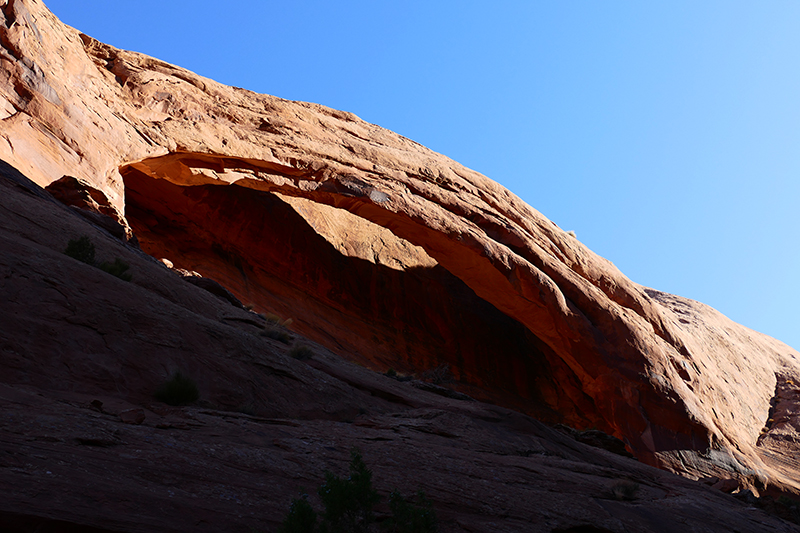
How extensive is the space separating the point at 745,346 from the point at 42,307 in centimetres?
3231

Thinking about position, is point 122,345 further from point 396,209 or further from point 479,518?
point 396,209

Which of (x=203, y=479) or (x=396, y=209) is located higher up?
(x=396, y=209)

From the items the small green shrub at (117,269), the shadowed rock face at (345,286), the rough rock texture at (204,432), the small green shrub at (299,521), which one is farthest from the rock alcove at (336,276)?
the small green shrub at (299,521)

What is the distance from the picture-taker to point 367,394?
10.6 m

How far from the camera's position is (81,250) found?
9148mm

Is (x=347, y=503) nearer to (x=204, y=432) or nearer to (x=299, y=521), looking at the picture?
(x=299, y=521)

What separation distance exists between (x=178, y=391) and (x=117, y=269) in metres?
3.48

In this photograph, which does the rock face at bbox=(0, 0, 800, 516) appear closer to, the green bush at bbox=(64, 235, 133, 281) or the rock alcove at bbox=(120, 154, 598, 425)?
the rock alcove at bbox=(120, 154, 598, 425)

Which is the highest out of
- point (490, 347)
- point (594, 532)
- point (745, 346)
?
point (745, 346)

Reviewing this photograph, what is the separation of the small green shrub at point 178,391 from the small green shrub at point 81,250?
10.6 feet

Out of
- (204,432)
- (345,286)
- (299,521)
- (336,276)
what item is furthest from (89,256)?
(345,286)

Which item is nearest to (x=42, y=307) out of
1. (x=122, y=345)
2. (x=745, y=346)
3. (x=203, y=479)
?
(x=122, y=345)

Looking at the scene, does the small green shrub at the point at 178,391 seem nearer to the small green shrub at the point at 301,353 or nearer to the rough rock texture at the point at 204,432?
the rough rock texture at the point at 204,432

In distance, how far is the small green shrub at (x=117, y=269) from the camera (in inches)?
366
